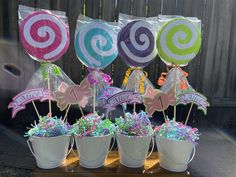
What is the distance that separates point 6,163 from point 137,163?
3.42 ft

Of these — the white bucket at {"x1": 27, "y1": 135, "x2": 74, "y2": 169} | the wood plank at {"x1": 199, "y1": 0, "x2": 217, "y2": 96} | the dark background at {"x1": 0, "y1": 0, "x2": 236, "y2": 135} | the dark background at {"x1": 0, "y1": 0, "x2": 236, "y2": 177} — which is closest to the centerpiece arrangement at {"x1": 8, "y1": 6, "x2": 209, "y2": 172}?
the white bucket at {"x1": 27, "y1": 135, "x2": 74, "y2": 169}

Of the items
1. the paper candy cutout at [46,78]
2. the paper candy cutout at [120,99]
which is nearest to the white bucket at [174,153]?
the paper candy cutout at [120,99]

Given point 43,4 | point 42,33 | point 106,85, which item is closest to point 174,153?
point 106,85

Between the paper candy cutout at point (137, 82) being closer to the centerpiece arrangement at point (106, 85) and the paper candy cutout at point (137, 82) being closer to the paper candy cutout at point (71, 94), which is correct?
the centerpiece arrangement at point (106, 85)

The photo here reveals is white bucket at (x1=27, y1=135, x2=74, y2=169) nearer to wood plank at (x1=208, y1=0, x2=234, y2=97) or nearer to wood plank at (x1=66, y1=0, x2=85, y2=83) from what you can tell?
wood plank at (x1=66, y1=0, x2=85, y2=83)

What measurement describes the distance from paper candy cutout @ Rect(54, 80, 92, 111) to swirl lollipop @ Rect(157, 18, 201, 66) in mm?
A: 542

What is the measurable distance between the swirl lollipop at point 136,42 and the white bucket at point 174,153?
21.3 inches

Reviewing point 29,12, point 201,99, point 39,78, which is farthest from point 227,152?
point 29,12

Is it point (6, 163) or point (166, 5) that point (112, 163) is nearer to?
point (6, 163)

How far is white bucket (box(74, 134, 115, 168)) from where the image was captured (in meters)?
2.01

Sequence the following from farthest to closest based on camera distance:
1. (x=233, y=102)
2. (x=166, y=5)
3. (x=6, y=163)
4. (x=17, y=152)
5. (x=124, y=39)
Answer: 1. (x=233, y=102)
2. (x=166, y=5)
3. (x=17, y=152)
4. (x=6, y=163)
5. (x=124, y=39)

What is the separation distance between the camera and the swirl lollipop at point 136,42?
1.99m

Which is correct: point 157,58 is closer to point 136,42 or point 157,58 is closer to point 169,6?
point 169,6

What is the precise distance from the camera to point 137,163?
211 centimetres
